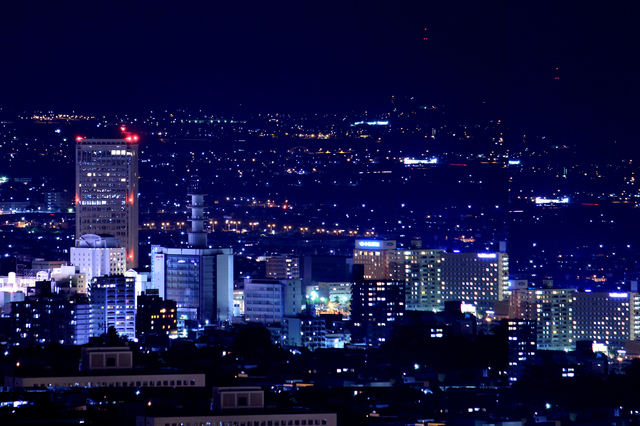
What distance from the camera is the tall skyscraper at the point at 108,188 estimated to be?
5378cm

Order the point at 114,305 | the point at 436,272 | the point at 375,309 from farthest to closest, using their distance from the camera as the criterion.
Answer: the point at 436,272 → the point at 375,309 → the point at 114,305

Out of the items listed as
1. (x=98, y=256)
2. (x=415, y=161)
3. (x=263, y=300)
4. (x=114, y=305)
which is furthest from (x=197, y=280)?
(x=415, y=161)

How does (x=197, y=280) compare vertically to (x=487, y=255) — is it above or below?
below

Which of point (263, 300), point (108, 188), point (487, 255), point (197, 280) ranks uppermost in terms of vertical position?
point (108, 188)

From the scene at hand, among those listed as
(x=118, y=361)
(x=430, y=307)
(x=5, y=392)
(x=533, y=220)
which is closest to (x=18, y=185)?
(x=430, y=307)

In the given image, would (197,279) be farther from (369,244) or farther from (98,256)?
(369,244)

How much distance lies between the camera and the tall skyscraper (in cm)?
5378

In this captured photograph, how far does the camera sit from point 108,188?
54625 mm

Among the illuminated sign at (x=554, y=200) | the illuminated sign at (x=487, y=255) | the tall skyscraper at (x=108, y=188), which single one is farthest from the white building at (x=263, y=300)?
the illuminated sign at (x=554, y=200)

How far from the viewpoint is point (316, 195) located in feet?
179

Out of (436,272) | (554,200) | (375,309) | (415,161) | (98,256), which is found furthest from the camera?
(415,161)

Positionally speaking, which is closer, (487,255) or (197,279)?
(487,255)

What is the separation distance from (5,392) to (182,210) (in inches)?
1045

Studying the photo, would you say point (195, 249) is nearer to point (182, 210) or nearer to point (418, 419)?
point (182, 210)
